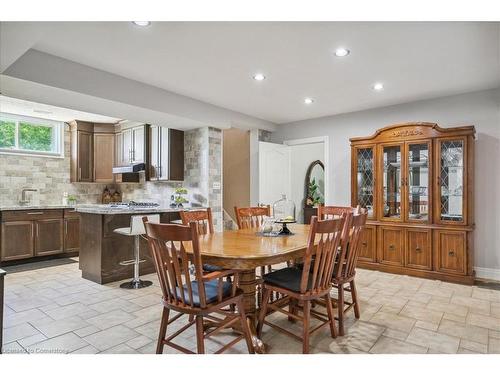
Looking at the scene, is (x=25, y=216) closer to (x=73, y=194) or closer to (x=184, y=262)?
(x=73, y=194)

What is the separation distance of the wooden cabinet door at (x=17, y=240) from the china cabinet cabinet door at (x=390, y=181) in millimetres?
5229

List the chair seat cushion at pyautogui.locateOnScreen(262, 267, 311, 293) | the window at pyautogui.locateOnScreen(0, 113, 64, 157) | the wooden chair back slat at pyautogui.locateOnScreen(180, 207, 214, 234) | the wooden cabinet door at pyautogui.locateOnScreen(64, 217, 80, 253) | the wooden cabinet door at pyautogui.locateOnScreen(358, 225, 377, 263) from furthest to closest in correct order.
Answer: the window at pyautogui.locateOnScreen(0, 113, 64, 157) → the wooden cabinet door at pyautogui.locateOnScreen(64, 217, 80, 253) → the wooden cabinet door at pyautogui.locateOnScreen(358, 225, 377, 263) → the wooden chair back slat at pyautogui.locateOnScreen(180, 207, 214, 234) → the chair seat cushion at pyautogui.locateOnScreen(262, 267, 311, 293)

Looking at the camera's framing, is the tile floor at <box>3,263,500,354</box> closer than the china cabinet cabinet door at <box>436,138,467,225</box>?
Yes

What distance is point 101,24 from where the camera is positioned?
7.82 feet

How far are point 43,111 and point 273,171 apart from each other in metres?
3.97

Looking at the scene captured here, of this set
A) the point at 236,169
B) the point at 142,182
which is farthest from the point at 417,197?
the point at 142,182

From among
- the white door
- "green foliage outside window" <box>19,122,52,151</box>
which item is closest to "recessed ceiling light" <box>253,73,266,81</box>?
the white door

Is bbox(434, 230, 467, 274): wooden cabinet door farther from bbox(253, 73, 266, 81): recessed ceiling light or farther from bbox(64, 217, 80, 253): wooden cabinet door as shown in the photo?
bbox(64, 217, 80, 253): wooden cabinet door

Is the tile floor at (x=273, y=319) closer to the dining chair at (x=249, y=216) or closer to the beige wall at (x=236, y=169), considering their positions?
the dining chair at (x=249, y=216)

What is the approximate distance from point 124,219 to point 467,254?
168 inches

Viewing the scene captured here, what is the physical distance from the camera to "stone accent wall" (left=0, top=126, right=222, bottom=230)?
501 cm

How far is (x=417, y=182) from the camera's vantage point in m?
4.21

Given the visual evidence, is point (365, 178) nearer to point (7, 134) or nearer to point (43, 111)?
point (43, 111)
